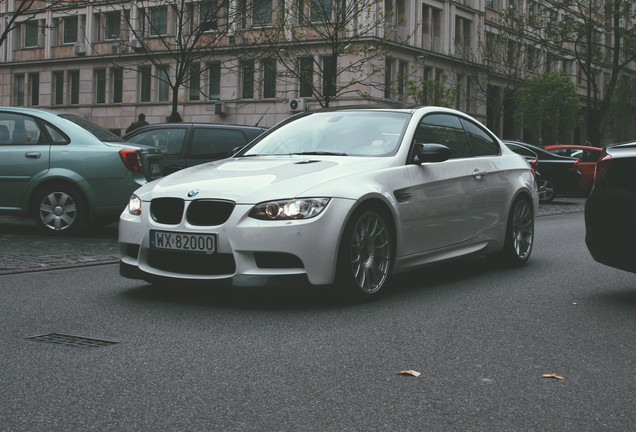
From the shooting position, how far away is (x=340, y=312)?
5832mm

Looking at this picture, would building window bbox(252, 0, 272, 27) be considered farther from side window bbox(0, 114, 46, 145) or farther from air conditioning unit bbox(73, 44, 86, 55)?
air conditioning unit bbox(73, 44, 86, 55)

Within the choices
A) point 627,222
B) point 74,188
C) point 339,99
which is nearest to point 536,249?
point 627,222

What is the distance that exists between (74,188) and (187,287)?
14.3 ft

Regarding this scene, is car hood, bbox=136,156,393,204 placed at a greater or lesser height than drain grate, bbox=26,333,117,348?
greater

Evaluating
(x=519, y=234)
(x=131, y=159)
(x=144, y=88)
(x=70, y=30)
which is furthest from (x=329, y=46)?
(x=519, y=234)

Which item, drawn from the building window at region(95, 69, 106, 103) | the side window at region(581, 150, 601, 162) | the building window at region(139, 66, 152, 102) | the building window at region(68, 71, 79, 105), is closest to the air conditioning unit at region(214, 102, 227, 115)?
the building window at region(139, 66, 152, 102)

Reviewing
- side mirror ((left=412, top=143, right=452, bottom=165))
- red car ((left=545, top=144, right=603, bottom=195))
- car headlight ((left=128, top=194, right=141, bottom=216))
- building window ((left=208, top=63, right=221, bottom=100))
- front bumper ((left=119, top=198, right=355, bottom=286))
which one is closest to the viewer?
front bumper ((left=119, top=198, right=355, bottom=286))

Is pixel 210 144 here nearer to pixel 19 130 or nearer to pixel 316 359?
pixel 19 130

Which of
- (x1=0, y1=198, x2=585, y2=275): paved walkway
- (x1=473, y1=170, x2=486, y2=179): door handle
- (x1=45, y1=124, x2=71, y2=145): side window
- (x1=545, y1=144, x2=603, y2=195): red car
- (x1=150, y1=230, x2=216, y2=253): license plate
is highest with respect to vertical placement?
(x1=545, y1=144, x2=603, y2=195): red car

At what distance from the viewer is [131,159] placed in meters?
10.5

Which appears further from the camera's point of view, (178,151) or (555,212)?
(555,212)

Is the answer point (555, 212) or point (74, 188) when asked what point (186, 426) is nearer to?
point (74, 188)

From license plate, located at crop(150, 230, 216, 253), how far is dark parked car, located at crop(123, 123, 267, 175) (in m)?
6.36

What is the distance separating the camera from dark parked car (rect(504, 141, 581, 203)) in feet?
69.2
